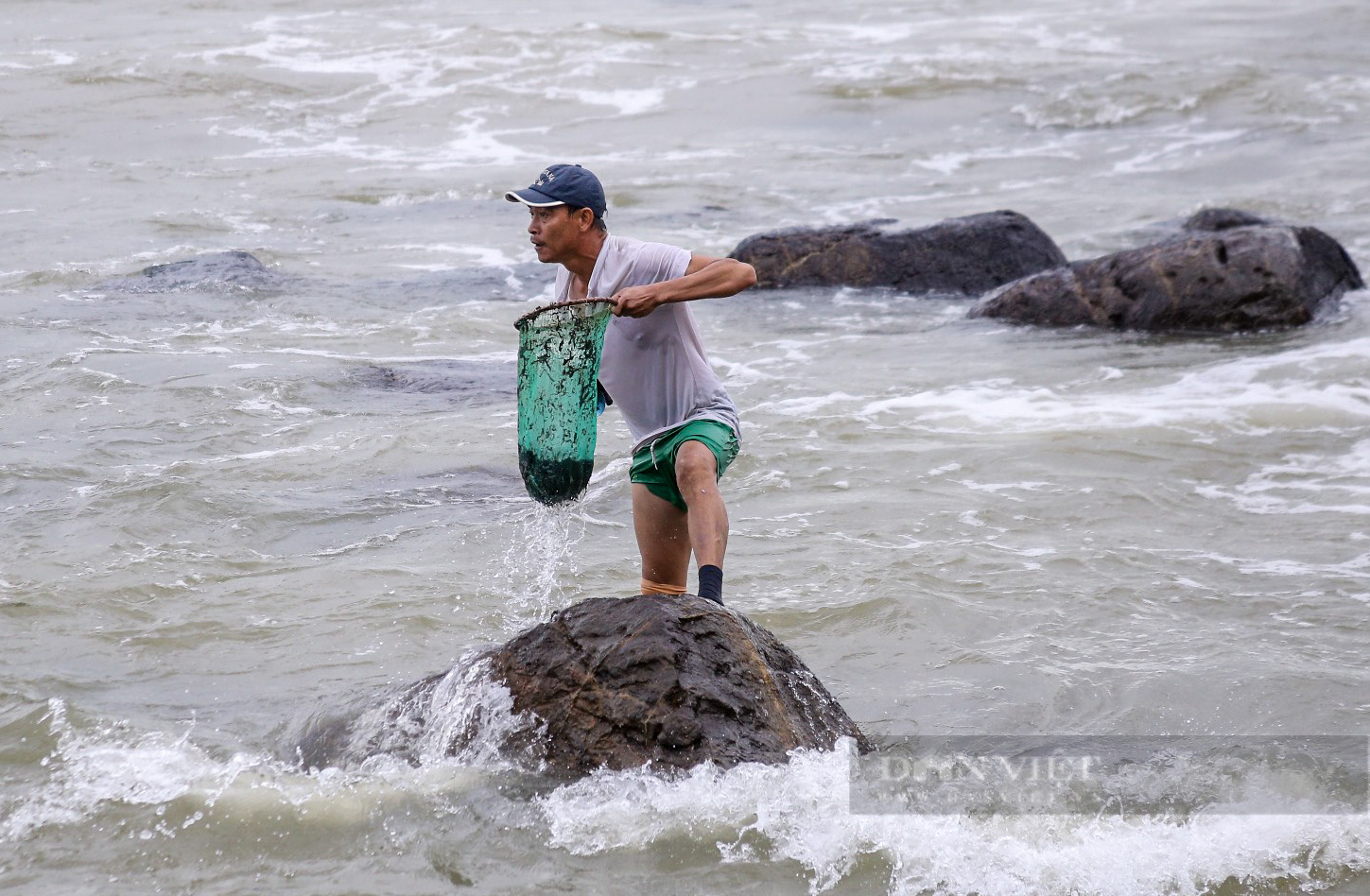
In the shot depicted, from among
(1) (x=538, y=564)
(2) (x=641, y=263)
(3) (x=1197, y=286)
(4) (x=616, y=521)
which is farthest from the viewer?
(3) (x=1197, y=286)

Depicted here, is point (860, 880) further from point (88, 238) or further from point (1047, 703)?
point (88, 238)

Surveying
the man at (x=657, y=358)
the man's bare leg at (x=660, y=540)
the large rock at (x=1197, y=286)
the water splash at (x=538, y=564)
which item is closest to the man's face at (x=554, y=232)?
the man at (x=657, y=358)

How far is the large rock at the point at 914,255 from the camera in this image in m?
11.6

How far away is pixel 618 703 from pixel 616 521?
2751 millimetres

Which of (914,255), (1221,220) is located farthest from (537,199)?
(1221,220)

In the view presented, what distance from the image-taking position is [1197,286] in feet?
32.7

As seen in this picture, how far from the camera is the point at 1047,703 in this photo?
185 inches

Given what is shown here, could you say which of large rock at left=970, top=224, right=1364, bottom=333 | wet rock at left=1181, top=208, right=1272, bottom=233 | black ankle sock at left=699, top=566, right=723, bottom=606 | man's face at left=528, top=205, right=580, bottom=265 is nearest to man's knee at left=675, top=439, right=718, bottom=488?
black ankle sock at left=699, top=566, right=723, bottom=606

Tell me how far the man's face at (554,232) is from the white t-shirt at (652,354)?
2.9 inches

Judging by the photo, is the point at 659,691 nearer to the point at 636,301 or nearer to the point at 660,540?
the point at 660,540

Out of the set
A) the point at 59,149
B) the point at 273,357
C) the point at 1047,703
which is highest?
the point at 59,149

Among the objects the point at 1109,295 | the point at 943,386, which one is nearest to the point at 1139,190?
the point at 1109,295

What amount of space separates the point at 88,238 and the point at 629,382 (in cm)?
1002

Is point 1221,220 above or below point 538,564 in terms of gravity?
above
